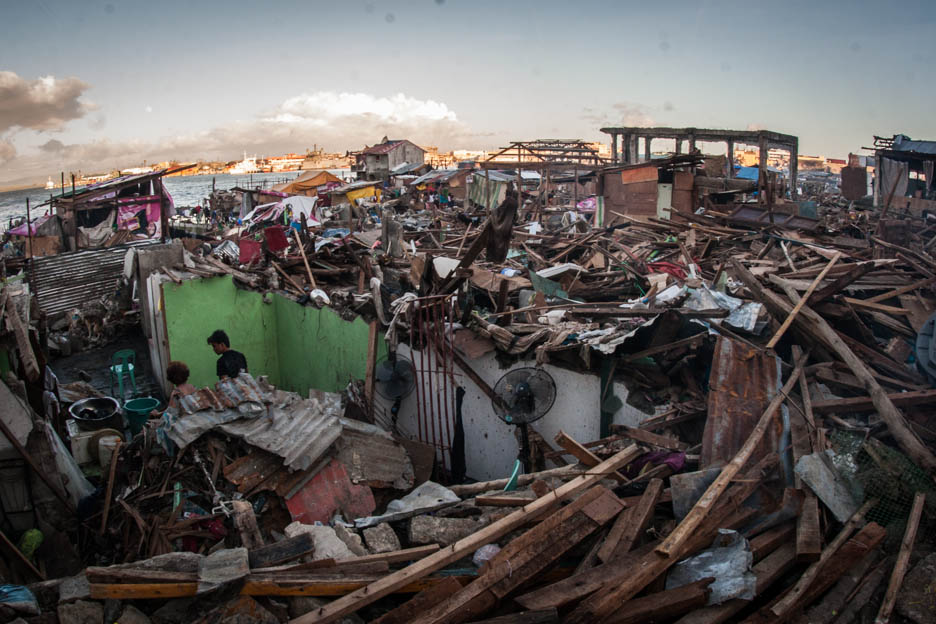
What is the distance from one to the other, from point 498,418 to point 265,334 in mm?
6046

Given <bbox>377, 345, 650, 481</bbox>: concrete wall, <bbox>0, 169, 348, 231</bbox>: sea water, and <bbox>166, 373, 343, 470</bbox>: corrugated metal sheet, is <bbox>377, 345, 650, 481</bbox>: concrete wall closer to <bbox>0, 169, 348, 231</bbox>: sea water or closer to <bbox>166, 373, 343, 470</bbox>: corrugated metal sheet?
<bbox>166, 373, 343, 470</bbox>: corrugated metal sheet

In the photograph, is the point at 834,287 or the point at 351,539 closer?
the point at 351,539

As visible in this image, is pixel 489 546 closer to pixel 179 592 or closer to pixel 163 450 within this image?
pixel 179 592

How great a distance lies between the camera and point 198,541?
5.23 metres

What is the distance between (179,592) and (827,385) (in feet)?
20.8

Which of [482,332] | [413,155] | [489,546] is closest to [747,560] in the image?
[489,546]

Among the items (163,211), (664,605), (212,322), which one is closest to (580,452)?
(664,605)

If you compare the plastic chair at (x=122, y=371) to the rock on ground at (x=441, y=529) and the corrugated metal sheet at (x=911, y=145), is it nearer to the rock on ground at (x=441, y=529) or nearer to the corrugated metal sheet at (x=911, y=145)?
the rock on ground at (x=441, y=529)

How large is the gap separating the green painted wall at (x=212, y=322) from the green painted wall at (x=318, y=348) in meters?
0.34

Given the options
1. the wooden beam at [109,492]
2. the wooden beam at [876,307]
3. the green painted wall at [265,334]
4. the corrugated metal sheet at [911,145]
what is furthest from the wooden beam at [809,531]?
the corrugated metal sheet at [911,145]

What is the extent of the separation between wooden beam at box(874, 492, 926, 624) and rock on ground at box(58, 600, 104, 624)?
5.00 meters

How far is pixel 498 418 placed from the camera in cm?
A: 784

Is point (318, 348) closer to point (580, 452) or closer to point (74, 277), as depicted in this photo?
point (580, 452)

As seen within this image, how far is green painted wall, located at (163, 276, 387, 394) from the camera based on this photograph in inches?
393
